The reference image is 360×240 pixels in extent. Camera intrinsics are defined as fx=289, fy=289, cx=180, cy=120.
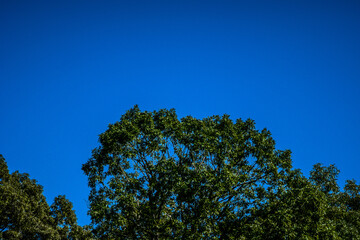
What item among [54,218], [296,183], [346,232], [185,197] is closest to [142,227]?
[185,197]

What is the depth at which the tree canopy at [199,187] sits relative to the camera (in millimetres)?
20969

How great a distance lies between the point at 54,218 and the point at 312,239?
4024 centimetres

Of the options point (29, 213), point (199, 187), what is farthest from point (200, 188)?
point (29, 213)

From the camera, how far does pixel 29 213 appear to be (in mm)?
38500

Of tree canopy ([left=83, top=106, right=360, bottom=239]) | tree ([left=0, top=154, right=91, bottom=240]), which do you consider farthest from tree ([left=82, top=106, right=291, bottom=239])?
tree ([left=0, top=154, right=91, bottom=240])

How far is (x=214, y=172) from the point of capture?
2294 cm

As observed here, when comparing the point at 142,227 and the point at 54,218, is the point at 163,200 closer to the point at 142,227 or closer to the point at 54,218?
the point at 142,227

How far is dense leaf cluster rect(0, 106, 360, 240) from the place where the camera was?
21.0 meters

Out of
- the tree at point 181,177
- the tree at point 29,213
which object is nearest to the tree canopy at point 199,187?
the tree at point 181,177

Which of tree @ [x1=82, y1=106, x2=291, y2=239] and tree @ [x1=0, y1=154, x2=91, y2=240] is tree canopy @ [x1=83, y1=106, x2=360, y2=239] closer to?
tree @ [x1=82, y1=106, x2=291, y2=239]

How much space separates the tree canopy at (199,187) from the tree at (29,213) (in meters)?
16.9

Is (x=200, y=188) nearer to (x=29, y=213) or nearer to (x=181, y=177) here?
(x=181, y=177)

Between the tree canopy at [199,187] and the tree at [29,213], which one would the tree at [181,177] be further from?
the tree at [29,213]

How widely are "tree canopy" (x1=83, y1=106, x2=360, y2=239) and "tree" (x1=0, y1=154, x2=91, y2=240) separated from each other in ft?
55.6
